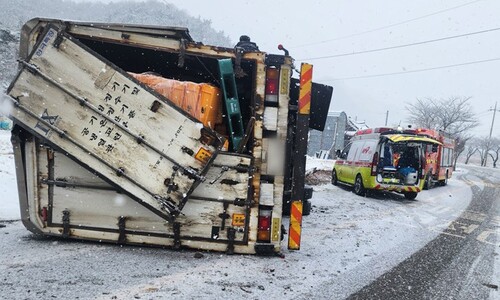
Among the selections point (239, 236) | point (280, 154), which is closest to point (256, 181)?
point (280, 154)

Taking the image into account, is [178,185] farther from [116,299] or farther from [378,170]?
[378,170]

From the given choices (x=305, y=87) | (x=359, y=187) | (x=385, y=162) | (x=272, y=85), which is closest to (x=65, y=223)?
(x=272, y=85)

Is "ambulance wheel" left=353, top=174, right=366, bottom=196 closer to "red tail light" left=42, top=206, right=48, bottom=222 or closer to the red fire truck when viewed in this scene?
the red fire truck

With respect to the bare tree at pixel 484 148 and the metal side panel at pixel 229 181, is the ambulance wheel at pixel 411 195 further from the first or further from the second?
the bare tree at pixel 484 148

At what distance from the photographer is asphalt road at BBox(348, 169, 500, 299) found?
153 inches

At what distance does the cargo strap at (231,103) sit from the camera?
4.29 m

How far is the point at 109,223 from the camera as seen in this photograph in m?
4.34

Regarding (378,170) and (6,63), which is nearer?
(378,170)

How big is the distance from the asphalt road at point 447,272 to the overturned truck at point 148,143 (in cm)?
128

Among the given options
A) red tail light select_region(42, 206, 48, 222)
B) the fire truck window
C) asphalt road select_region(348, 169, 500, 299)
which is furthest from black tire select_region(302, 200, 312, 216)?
the fire truck window

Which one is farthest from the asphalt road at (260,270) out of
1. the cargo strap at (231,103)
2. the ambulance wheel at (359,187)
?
the ambulance wheel at (359,187)

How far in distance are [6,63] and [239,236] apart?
171 ft

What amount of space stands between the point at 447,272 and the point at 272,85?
3529 mm

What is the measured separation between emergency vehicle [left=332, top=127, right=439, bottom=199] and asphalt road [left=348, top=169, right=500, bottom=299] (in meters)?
4.20
